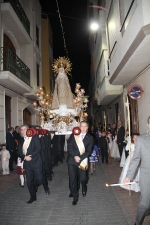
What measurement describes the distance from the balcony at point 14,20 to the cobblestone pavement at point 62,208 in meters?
9.47

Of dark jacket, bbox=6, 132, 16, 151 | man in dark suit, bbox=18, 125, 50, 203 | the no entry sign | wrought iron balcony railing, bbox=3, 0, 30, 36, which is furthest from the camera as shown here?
wrought iron balcony railing, bbox=3, 0, 30, 36

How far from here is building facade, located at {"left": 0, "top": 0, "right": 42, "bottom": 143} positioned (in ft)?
36.1

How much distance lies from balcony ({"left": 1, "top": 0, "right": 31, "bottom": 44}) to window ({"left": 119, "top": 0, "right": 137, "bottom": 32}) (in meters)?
6.25

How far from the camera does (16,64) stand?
12.6m

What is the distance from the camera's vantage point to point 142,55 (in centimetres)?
729

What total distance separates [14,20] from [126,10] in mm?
6984

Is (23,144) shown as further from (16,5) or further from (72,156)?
(16,5)

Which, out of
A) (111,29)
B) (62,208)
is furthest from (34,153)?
(111,29)

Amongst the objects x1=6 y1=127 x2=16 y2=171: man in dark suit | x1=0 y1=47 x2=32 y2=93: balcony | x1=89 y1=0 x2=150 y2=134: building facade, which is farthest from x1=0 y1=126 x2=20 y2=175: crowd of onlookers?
x1=89 y1=0 x2=150 y2=134: building facade

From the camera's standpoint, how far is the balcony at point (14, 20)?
11068 mm

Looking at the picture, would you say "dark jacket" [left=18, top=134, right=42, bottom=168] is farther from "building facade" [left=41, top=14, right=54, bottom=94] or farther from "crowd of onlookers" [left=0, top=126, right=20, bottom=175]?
"building facade" [left=41, top=14, right=54, bottom=94]

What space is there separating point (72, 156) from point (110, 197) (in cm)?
152

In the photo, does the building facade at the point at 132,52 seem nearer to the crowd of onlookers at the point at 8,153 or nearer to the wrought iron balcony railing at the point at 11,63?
the wrought iron balcony railing at the point at 11,63

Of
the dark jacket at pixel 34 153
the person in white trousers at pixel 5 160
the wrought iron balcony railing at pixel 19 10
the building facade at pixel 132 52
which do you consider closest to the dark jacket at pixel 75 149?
the dark jacket at pixel 34 153
